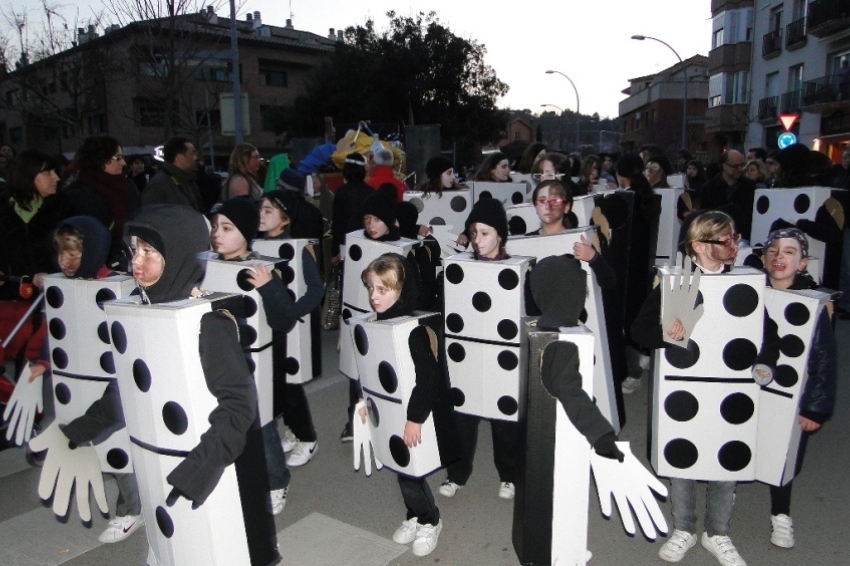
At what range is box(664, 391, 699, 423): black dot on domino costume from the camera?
298 cm

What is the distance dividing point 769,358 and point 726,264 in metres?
0.47

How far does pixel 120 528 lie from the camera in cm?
340

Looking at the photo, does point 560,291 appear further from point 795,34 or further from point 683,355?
point 795,34

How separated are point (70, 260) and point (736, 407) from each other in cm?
326

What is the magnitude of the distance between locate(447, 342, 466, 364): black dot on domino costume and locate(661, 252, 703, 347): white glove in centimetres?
111

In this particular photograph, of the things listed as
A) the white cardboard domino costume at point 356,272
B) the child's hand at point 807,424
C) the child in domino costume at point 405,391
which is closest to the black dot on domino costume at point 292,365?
the white cardboard domino costume at point 356,272

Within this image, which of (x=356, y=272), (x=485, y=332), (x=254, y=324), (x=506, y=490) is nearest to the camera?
(x=254, y=324)

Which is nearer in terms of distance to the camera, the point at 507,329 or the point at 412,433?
the point at 412,433

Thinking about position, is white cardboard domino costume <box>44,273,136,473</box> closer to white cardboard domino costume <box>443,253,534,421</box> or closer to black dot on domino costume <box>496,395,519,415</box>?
white cardboard domino costume <box>443,253,534,421</box>

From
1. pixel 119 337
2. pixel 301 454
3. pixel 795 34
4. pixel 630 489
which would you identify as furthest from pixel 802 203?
pixel 795 34

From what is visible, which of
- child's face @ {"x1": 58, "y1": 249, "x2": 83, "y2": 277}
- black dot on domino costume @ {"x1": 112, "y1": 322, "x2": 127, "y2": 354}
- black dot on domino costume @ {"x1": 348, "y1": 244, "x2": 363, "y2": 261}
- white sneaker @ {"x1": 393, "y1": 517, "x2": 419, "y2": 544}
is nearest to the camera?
black dot on domino costume @ {"x1": 112, "y1": 322, "x2": 127, "y2": 354}

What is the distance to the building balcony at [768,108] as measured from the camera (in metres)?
29.1

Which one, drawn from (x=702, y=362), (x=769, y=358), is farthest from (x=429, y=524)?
(x=769, y=358)

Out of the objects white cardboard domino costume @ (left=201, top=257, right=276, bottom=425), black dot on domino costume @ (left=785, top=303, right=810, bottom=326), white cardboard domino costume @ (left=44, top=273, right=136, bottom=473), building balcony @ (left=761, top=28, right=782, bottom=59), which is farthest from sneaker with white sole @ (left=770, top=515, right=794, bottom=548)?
building balcony @ (left=761, top=28, right=782, bottom=59)
